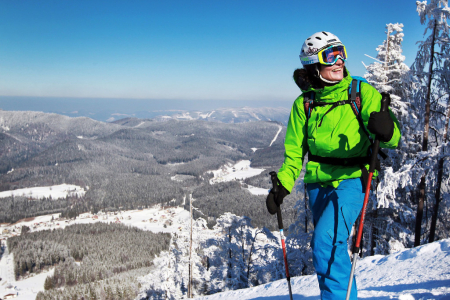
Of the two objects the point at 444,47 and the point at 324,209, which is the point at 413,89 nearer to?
the point at 444,47

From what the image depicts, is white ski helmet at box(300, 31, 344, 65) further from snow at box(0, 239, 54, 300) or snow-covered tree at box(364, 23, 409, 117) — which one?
snow at box(0, 239, 54, 300)

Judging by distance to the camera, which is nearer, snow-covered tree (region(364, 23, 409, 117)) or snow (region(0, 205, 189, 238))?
snow-covered tree (region(364, 23, 409, 117))

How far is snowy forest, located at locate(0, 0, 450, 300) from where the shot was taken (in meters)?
10.1

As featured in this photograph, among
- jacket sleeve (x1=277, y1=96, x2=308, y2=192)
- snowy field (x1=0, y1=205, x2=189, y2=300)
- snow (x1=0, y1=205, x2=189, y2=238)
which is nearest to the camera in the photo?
jacket sleeve (x1=277, y1=96, x2=308, y2=192)

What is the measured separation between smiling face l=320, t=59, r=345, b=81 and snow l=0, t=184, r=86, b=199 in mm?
152261

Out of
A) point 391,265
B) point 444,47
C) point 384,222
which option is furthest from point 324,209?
point 384,222

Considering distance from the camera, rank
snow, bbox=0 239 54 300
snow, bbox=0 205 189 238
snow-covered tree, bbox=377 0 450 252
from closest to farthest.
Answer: snow-covered tree, bbox=377 0 450 252, snow, bbox=0 239 54 300, snow, bbox=0 205 189 238

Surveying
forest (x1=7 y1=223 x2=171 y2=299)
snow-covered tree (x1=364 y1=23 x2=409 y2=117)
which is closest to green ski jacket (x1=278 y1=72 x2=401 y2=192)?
snow-covered tree (x1=364 y1=23 x2=409 y2=117)

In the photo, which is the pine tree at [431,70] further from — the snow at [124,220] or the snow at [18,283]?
the snow at [124,220]

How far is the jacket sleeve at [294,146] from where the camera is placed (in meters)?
2.87

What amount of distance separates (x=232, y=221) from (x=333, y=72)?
14.5m

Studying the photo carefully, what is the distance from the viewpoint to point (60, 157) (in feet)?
645

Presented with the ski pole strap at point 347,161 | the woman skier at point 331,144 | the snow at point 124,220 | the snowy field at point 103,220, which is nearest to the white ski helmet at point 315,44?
the woman skier at point 331,144

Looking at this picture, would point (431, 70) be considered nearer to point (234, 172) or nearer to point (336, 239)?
point (336, 239)
